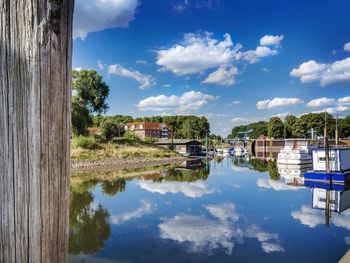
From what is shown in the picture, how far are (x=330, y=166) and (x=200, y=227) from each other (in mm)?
19839

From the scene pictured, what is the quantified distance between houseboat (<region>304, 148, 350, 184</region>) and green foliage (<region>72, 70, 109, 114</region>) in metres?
41.6

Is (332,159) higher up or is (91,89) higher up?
(91,89)

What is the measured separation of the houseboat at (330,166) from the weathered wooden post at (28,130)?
93.2 feet

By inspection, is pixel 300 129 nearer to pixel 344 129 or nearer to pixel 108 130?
pixel 344 129

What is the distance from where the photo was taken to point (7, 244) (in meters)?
0.78

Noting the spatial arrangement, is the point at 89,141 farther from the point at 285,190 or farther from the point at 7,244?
the point at 7,244

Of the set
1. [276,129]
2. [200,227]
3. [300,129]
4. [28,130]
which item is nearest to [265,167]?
[200,227]

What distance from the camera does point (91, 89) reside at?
58.2 m

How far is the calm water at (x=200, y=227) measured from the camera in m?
10.1

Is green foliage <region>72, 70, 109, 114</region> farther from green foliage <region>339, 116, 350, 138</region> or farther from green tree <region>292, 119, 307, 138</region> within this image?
green foliage <region>339, 116, 350, 138</region>

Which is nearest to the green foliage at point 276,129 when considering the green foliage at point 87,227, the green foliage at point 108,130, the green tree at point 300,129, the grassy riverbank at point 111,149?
the green tree at point 300,129

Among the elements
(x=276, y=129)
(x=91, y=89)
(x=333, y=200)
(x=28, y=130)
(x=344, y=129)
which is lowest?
(x=333, y=200)

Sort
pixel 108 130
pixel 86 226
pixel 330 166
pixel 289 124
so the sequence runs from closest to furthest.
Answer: pixel 86 226 → pixel 330 166 → pixel 108 130 → pixel 289 124

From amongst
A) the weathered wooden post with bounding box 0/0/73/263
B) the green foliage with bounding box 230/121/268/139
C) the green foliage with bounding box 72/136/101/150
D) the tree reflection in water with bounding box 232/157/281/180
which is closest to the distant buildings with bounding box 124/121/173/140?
the green foliage with bounding box 230/121/268/139
